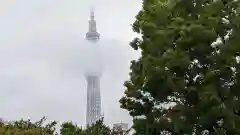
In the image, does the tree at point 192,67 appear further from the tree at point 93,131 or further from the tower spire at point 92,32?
the tower spire at point 92,32

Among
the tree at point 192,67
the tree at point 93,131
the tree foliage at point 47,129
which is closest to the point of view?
the tree at point 192,67

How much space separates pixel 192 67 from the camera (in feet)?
48.5

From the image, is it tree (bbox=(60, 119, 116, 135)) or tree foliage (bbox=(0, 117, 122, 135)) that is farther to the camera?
tree (bbox=(60, 119, 116, 135))

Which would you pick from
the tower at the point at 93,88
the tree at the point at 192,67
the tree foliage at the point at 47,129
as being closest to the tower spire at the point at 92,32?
the tower at the point at 93,88

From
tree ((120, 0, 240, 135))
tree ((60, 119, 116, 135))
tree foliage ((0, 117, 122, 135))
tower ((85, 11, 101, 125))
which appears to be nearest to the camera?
tree ((120, 0, 240, 135))

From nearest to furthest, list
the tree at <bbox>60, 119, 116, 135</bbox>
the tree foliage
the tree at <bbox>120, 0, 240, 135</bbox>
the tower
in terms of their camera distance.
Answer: the tree at <bbox>120, 0, 240, 135</bbox> → the tree foliage → the tree at <bbox>60, 119, 116, 135</bbox> → the tower

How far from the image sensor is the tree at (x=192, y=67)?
46.1ft

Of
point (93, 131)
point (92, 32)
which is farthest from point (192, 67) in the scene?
point (92, 32)

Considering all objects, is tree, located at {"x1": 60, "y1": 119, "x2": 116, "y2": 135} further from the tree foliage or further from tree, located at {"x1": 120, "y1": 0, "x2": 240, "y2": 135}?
tree, located at {"x1": 120, "y1": 0, "x2": 240, "y2": 135}

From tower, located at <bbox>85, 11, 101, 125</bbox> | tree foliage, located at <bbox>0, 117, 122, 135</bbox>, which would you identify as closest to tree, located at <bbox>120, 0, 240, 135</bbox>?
tree foliage, located at <bbox>0, 117, 122, 135</bbox>

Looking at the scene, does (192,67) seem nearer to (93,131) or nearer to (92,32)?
(93,131)

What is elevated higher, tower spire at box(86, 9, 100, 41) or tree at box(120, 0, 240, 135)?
tower spire at box(86, 9, 100, 41)

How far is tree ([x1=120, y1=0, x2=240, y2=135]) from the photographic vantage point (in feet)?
46.1

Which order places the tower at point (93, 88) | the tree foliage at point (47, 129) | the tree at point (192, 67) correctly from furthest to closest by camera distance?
the tower at point (93, 88), the tree foliage at point (47, 129), the tree at point (192, 67)
